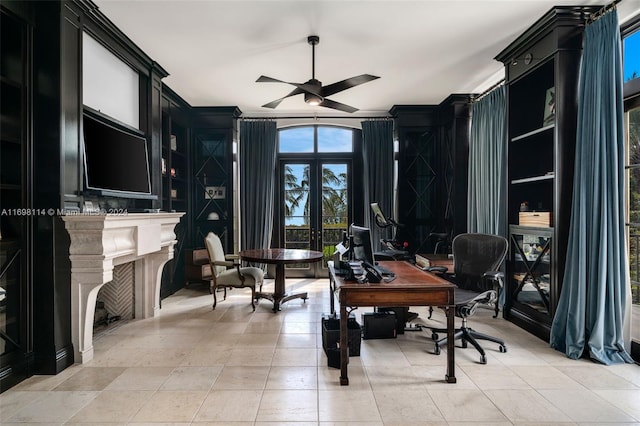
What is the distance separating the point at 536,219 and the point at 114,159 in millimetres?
4235

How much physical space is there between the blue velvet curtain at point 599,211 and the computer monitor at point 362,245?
1.77 metres

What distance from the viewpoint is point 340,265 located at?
300cm

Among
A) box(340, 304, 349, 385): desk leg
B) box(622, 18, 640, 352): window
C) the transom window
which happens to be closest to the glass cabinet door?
box(622, 18, 640, 352): window

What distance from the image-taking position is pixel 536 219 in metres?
3.38

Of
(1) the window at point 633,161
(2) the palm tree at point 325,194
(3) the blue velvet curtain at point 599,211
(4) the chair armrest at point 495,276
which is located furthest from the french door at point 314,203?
(1) the window at point 633,161

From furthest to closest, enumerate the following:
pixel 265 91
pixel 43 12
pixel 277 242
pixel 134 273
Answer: pixel 277 242, pixel 265 91, pixel 134 273, pixel 43 12

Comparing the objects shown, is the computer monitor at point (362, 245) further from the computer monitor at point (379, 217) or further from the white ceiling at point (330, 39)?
the computer monitor at point (379, 217)

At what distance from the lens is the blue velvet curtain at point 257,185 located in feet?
19.1

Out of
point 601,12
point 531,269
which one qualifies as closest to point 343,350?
point 531,269

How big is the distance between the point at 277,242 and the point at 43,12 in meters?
4.32

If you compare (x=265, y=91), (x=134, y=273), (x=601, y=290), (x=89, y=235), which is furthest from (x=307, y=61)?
(x=601, y=290)

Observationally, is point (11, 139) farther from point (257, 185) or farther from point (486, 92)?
point (486, 92)

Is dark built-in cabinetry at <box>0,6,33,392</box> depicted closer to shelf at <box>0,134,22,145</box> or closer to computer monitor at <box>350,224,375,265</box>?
shelf at <box>0,134,22,145</box>

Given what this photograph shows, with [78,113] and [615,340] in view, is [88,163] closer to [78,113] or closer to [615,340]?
[78,113]
